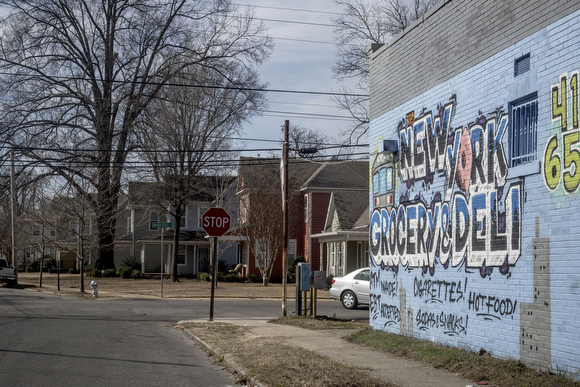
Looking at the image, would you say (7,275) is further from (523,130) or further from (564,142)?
(564,142)

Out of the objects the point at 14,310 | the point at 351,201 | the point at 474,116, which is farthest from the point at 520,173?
the point at 351,201

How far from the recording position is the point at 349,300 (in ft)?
72.1

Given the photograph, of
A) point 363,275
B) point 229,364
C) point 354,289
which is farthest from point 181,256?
point 229,364

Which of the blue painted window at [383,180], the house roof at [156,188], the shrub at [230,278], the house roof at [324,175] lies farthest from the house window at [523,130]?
the shrub at [230,278]

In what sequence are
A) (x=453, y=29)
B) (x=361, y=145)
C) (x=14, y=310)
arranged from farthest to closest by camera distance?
(x=361, y=145), (x=14, y=310), (x=453, y=29)

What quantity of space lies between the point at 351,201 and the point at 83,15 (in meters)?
21.0

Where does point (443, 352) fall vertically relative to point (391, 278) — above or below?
below

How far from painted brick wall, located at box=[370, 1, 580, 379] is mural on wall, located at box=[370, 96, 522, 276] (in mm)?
31

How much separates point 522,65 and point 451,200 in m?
2.79

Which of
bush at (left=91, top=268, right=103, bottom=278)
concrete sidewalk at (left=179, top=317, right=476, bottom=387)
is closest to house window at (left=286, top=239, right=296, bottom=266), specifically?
bush at (left=91, top=268, right=103, bottom=278)

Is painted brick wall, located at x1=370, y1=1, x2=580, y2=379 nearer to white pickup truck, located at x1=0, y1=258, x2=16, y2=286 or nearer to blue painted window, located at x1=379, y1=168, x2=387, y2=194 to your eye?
blue painted window, located at x1=379, y1=168, x2=387, y2=194

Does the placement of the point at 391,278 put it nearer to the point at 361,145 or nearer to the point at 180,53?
the point at 361,145

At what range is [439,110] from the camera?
38.1 feet

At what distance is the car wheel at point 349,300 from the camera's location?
21.8 m
